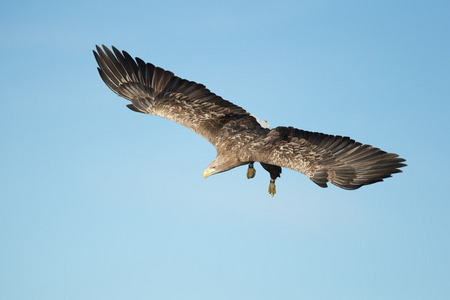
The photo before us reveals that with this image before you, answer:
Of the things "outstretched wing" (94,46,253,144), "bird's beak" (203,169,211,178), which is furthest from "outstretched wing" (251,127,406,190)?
"outstretched wing" (94,46,253,144)

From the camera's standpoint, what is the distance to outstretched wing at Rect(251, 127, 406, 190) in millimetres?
13914

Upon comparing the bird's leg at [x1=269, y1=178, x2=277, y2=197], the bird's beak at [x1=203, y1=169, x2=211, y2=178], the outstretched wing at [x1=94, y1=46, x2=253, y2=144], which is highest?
the outstretched wing at [x1=94, y1=46, x2=253, y2=144]

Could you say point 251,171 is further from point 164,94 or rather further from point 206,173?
point 164,94

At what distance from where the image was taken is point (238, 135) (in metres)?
15.3

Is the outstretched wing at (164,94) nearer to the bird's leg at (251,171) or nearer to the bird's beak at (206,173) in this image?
the bird's beak at (206,173)

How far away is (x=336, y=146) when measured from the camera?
46.6 feet

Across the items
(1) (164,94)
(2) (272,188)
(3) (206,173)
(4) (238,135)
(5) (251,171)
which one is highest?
(1) (164,94)

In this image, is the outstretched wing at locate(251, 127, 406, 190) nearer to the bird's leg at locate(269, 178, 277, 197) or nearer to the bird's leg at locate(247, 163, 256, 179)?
the bird's leg at locate(247, 163, 256, 179)

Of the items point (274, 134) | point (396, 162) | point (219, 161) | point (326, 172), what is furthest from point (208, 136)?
point (396, 162)

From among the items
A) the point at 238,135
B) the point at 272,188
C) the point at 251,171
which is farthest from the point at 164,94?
the point at 272,188

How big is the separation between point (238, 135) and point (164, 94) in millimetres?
2680

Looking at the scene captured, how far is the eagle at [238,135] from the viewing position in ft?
46.1

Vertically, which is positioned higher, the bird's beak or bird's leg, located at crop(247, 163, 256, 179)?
bird's leg, located at crop(247, 163, 256, 179)

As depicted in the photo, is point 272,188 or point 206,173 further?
point 272,188
